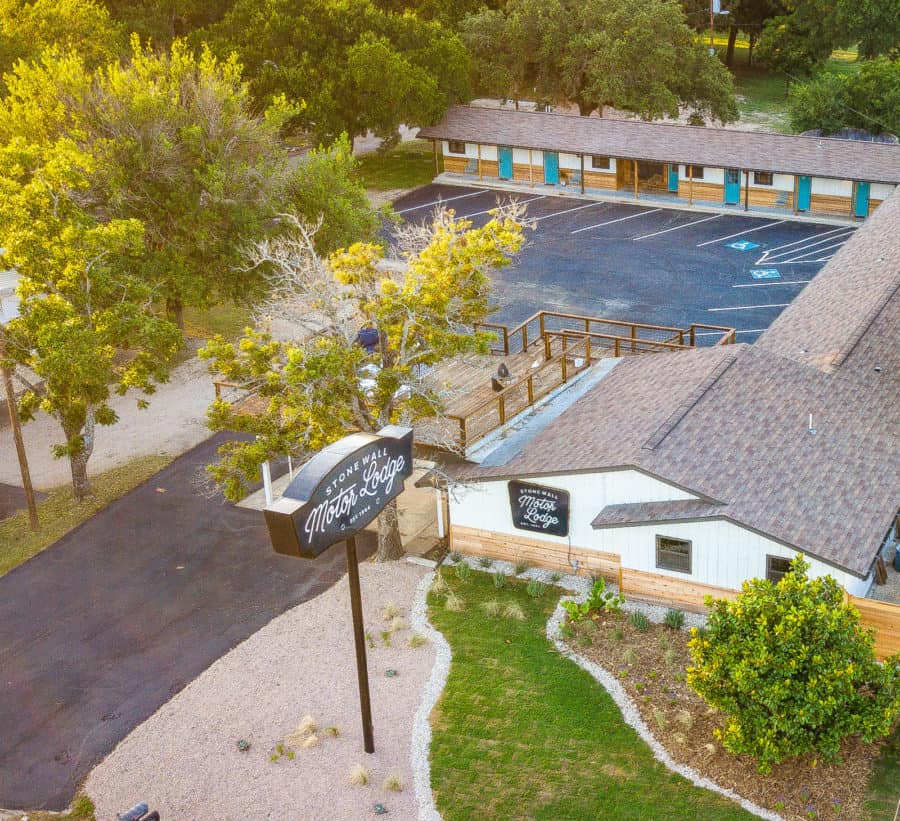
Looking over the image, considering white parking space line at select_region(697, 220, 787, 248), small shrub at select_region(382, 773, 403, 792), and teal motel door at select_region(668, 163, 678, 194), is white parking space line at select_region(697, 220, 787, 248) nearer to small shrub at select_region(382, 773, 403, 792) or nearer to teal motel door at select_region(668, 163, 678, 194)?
teal motel door at select_region(668, 163, 678, 194)

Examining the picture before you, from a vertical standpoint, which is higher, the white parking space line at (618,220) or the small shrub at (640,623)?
the white parking space line at (618,220)

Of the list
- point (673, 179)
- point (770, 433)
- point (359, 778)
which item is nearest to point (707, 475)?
point (770, 433)

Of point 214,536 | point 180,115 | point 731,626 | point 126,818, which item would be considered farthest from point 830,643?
point 180,115

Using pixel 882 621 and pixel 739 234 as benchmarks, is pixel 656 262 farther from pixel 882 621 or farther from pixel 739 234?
pixel 882 621

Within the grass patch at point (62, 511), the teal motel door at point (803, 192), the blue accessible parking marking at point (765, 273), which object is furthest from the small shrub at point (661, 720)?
the teal motel door at point (803, 192)

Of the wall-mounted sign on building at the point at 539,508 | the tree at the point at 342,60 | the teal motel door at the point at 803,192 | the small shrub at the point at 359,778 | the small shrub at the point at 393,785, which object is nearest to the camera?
the small shrub at the point at 393,785

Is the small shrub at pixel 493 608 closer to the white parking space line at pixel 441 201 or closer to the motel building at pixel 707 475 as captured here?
the motel building at pixel 707 475
